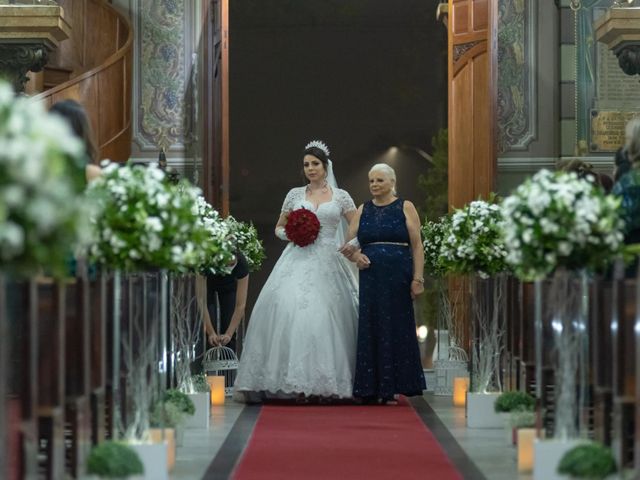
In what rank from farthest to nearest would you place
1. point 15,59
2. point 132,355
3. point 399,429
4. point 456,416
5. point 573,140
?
A: point 573,140
point 15,59
point 456,416
point 399,429
point 132,355

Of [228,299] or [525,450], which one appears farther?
[228,299]

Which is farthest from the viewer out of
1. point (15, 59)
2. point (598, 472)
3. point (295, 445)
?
point (15, 59)

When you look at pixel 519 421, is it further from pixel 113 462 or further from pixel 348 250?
pixel 348 250

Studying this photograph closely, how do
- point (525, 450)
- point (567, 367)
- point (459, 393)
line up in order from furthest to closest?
point (459, 393) → point (525, 450) → point (567, 367)

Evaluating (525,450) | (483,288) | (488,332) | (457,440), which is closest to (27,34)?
(483,288)

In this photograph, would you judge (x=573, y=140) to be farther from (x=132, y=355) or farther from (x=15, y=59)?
(x=132, y=355)

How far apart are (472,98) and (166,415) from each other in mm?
6231

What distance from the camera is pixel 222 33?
1266 cm

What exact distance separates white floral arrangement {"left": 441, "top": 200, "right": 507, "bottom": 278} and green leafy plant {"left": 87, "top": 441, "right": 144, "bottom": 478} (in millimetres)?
3891

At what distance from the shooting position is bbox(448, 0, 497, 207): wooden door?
12633mm

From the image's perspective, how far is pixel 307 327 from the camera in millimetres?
10969

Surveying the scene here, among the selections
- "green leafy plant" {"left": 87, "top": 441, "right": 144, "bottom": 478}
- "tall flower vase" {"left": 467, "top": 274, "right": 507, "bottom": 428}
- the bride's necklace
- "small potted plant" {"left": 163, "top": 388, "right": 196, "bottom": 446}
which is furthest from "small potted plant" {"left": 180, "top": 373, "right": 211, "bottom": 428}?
"green leafy plant" {"left": 87, "top": 441, "right": 144, "bottom": 478}

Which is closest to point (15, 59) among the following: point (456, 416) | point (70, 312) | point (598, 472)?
point (456, 416)

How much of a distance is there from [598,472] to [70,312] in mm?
2139
